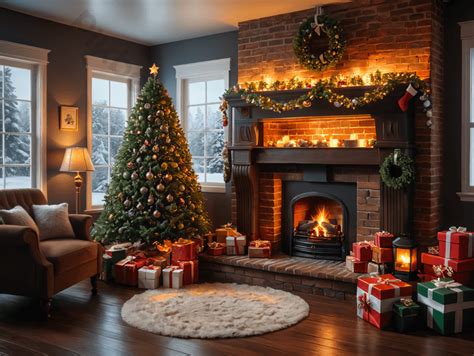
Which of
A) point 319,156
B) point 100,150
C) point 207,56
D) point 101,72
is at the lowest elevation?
point 319,156

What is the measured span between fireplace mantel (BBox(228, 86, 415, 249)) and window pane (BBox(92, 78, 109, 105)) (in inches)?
72.8

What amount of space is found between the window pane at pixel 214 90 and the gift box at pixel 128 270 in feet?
7.93

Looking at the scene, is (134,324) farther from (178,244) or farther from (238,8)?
(238,8)

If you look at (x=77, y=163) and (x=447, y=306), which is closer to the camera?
(x=447, y=306)

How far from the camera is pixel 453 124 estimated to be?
502 cm

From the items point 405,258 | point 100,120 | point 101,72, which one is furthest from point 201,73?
point 405,258

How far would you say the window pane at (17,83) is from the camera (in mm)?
5516

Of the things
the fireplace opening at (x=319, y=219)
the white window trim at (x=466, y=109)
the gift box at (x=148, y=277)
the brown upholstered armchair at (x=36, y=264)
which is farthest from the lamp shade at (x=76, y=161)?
the white window trim at (x=466, y=109)

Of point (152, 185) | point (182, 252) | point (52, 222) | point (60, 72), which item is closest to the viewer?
point (52, 222)

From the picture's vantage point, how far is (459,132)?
5.00 meters

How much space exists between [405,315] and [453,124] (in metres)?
2.14

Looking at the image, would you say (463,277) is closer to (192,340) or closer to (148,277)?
(192,340)

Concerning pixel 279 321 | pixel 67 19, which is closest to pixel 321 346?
pixel 279 321

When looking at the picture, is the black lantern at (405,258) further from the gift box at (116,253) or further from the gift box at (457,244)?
the gift box at (116,253)
